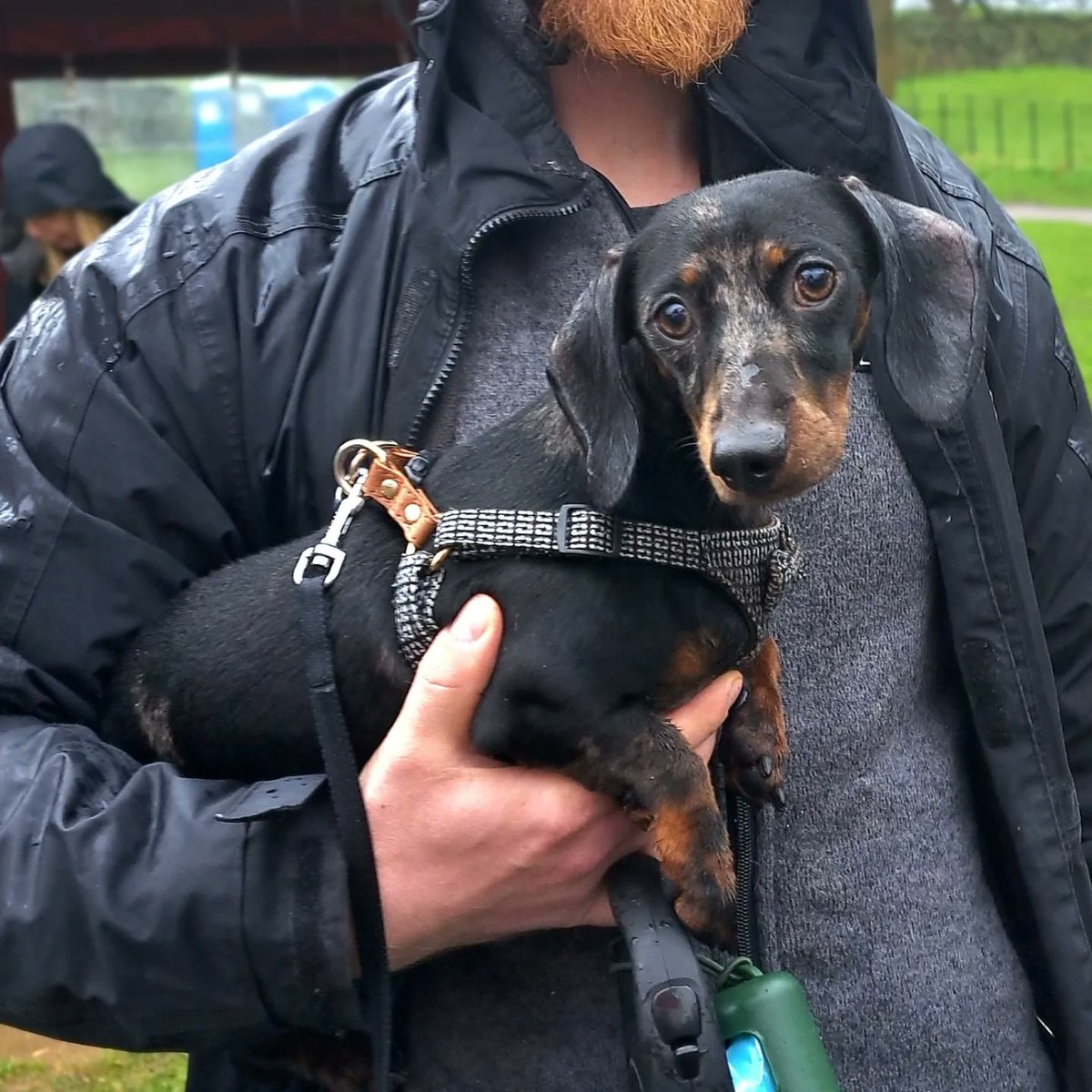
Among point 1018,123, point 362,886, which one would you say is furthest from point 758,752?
point 1018,123

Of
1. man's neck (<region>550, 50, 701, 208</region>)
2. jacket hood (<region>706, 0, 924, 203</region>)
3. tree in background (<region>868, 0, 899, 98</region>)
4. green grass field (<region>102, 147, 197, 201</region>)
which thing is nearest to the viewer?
jacket hood (<region>706, 0, 924, 203</region>)

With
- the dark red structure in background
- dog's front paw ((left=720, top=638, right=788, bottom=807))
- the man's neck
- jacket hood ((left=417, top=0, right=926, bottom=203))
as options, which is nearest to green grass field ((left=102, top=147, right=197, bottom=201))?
the dark red structure in background

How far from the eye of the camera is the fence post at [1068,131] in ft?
92.0

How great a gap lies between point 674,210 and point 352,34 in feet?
22.5

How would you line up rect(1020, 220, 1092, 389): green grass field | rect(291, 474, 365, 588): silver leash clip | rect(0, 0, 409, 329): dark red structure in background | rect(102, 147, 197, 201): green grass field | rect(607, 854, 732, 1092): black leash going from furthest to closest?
1. rect(1020, 220, 1092, 389): green grass field
2. rect(102, 147, 197, 201): green grass field
3. rect(0, 0, 409, 329): dark red structure in background
4. rect(291, 474, 365, 588): silver leash clip
5. rect(607, 854, 732, 1092): black leash

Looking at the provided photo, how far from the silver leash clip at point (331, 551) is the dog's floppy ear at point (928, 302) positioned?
65 cm

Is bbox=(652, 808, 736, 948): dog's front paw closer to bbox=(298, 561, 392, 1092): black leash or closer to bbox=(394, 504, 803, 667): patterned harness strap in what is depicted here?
bbox=(394, 504, 803, 667): patterned harness strap

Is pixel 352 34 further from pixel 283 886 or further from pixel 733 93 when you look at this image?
pixel 283 886

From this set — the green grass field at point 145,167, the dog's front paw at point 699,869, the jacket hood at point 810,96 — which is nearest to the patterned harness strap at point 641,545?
the dog's front paw at point 699,869

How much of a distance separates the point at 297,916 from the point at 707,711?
0.53 m

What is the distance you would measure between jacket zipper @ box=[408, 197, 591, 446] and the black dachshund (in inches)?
2.9

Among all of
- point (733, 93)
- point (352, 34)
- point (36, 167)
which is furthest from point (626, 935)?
point (352, 34)

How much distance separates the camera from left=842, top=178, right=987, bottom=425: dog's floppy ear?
178 cm

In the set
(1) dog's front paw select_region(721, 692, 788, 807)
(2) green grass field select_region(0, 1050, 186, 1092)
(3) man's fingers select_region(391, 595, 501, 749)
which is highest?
(3) man's fingers select_region(391, 595, 501, 749)
